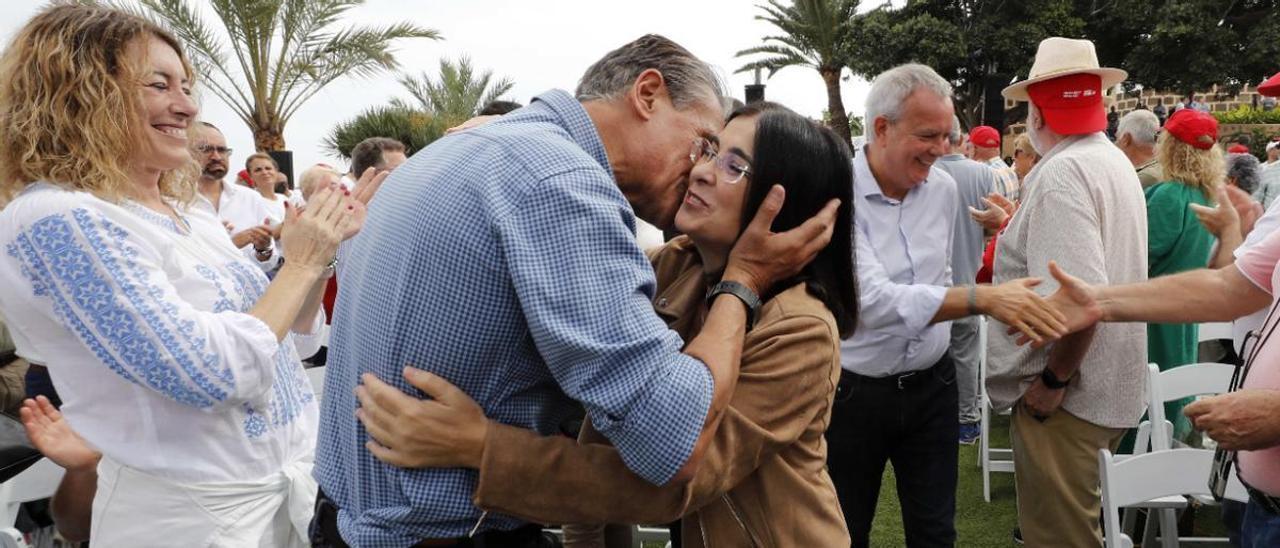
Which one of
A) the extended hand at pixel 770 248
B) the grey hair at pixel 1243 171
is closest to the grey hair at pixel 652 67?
the extended hand at pixel 770 248

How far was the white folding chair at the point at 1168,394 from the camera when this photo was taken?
3.56m

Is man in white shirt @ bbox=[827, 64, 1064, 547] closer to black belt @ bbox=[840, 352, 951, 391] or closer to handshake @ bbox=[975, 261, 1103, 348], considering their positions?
black belt @ bbox=[840, 352, 951, 391]

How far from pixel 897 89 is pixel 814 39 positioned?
32.5 meters

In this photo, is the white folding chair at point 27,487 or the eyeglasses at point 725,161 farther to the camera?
the white folding chair at point 27,487

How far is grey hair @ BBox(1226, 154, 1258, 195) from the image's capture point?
7.11 m

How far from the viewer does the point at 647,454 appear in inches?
57.8

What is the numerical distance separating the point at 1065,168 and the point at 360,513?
2607 millimetres

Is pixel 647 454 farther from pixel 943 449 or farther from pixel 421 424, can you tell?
pixel 943 449

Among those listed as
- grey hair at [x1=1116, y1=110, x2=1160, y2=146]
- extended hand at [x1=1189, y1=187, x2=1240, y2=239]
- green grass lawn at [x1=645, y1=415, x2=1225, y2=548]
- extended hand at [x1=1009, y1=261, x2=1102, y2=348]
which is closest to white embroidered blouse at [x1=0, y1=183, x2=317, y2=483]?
extended hand at [x1=1009, y1=261, x2=1102, y2=348]

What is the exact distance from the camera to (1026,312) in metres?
2.92

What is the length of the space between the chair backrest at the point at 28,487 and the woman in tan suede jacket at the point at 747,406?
202 centimetres

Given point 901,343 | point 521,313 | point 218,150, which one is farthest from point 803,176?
point 218,150

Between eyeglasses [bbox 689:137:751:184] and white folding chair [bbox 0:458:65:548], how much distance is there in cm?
228

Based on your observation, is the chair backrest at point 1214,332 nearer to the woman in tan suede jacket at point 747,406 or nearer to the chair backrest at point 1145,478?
the chair backrest at point 1145,478
